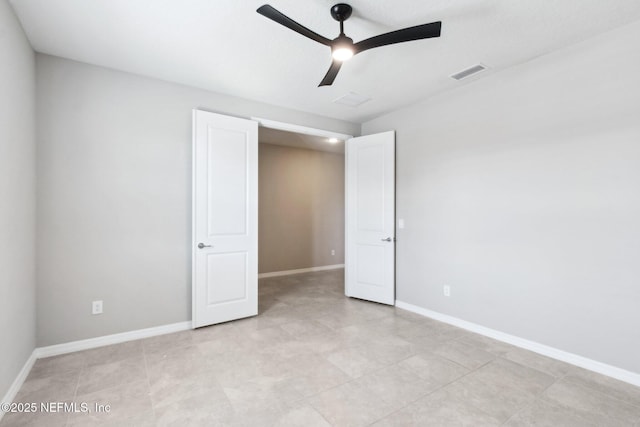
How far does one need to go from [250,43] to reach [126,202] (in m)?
2.01

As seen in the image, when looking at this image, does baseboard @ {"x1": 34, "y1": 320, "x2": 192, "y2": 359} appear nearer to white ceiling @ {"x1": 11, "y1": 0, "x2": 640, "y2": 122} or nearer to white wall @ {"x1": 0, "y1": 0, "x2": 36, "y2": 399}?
white wall @ {"x1": 0, "y1": 0, "x2": 36, "y2": 399}

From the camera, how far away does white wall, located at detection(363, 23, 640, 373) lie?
2346 millimetres

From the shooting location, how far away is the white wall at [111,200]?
9.02 feet

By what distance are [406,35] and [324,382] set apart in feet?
8.40

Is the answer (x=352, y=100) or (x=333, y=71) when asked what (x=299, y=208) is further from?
(x=333, y=71)

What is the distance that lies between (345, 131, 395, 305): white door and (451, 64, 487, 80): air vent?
114cm

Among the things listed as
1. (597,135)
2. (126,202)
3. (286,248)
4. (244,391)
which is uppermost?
(597,135)

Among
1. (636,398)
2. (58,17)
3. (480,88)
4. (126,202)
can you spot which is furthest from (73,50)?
(636,398)

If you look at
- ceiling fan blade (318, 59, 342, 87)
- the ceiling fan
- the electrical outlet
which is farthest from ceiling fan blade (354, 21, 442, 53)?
the electrical outlet

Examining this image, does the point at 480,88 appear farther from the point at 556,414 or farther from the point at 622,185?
the point at 556,414

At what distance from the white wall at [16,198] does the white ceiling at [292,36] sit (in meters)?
0.32

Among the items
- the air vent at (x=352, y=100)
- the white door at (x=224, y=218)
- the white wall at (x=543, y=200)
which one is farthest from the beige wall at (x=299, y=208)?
the white wall at (x=543, y=200)

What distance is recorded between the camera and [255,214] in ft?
12.3

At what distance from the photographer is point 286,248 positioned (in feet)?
20.6
